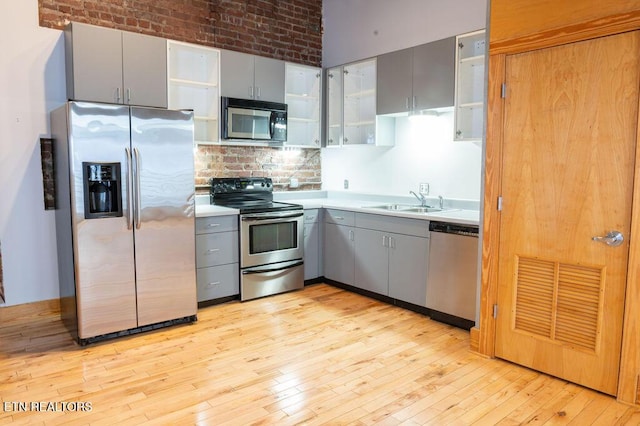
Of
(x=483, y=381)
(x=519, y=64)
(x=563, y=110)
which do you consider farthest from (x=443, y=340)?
(x=519, y=64)

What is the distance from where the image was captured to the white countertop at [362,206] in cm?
369

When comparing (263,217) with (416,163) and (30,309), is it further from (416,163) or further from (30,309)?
(30,309)

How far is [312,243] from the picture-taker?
488 cm

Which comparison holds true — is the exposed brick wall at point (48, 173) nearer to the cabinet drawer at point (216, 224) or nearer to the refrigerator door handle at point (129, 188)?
the refrigerator door handle at point (129, 188)

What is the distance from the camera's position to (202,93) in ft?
14.7

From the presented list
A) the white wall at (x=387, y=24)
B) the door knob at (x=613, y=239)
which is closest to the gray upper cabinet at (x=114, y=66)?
the white wall at (x=387, y=24)

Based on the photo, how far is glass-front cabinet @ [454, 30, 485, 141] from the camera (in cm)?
385

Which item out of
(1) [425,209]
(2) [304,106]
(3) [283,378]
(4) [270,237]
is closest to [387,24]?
(2) [304,106]

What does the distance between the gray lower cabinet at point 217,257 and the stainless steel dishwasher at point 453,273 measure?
1.82 m

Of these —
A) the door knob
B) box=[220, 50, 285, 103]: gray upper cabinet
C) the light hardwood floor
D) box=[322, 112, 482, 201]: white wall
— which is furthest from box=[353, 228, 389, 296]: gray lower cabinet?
the door knob

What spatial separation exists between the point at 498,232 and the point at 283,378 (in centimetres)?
173

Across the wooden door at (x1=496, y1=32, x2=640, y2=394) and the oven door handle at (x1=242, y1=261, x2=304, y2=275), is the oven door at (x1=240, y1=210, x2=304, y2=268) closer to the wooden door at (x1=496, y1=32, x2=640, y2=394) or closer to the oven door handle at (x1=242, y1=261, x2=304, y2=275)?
the oven door handle at (x1=242, y1=261, x2=304, y2=275)

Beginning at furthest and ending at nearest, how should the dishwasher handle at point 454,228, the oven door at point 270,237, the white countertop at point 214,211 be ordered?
the oven door at point 270,237 → the white countertop at point 214,211 → the dishwasher handle at point 454,228

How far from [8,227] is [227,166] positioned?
206 centimetres
